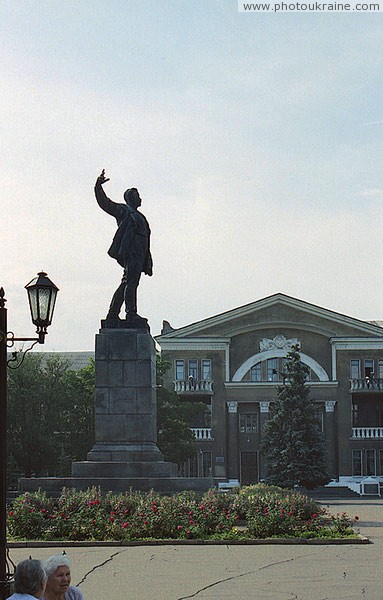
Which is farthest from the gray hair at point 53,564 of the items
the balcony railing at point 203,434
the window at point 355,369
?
the window at point 355,369

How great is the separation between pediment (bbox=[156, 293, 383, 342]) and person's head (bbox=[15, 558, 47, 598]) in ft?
196

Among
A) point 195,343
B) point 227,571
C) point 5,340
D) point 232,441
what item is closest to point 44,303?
point 5,340

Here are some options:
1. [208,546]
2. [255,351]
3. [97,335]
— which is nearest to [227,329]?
[255,351]

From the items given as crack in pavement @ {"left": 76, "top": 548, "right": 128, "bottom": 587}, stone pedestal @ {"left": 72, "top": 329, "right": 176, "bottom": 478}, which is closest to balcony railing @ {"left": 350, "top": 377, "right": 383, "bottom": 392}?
stone pedestal @ {"left": 72, "top": 329, "right": 176, "bottom": 478}

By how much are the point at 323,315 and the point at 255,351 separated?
5.03 metres

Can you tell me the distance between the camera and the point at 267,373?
6762 centimetres

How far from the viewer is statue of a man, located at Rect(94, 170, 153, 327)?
24609 millimetres

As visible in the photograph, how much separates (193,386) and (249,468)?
6344 millimetres

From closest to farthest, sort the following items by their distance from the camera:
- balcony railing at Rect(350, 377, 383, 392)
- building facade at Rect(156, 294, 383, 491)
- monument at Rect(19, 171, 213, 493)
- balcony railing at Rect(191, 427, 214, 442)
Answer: monument at Rect(19, 171, 213, 493) < balcony railing at Rect(191, 427, 214, 442) < building facade at Rect(156, 294, 383, 491) < balcony railing at Rect(350, 377, 383, 392)

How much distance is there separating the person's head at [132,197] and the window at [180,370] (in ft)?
140

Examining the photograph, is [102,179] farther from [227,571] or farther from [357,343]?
[357,343]

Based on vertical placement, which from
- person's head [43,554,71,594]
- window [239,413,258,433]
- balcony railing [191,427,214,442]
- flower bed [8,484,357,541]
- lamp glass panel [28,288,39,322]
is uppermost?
lamp glass panel [28,288,39,322]

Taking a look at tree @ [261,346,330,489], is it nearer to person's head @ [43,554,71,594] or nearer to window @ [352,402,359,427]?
window @ [352,402,359,427]

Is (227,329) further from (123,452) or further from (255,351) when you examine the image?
(123,452)
